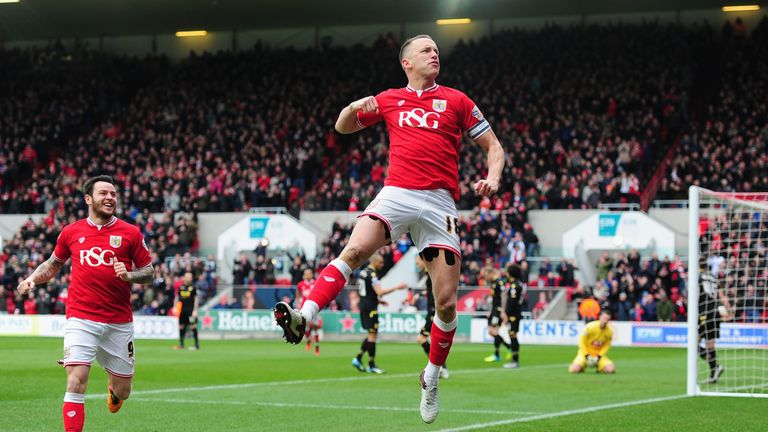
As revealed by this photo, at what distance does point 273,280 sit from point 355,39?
60.8 ft

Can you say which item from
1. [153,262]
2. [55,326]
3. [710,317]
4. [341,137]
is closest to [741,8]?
[341,137]

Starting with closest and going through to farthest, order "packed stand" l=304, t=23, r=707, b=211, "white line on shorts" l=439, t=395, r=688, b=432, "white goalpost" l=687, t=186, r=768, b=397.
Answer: "white line on shorts" l=439, t=395, r=688, b=432
"white goalpost" l=687, t=186, r=768, b=397
"packed stand" l=304, t=23, r=707, b=211

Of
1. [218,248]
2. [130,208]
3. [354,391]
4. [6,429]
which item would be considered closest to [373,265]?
[354,391]

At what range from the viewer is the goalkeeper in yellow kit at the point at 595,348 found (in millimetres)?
21297

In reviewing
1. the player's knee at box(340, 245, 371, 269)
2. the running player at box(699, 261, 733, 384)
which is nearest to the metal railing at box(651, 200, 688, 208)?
the running player at box(699, 261, 733, 384)

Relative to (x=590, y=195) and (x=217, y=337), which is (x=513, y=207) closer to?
(x=590, y=195)

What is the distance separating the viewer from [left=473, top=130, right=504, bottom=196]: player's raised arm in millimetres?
8156

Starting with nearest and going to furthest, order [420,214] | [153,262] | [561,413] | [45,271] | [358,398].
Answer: [420,214]
[45,271]
[561,413]
[358,398]
[153,262]

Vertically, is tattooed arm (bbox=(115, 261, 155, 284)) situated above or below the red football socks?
above

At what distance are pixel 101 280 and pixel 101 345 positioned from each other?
61 cm

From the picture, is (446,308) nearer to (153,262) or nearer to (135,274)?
(135,274)

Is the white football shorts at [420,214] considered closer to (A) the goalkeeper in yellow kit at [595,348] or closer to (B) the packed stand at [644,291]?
(A) the goalkeeper in yellow kit at [595,348]

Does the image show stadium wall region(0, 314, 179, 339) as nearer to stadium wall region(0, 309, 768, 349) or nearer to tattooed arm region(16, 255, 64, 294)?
stadium wall region(0, 309, 768, 349)

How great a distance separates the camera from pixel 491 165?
864cm
